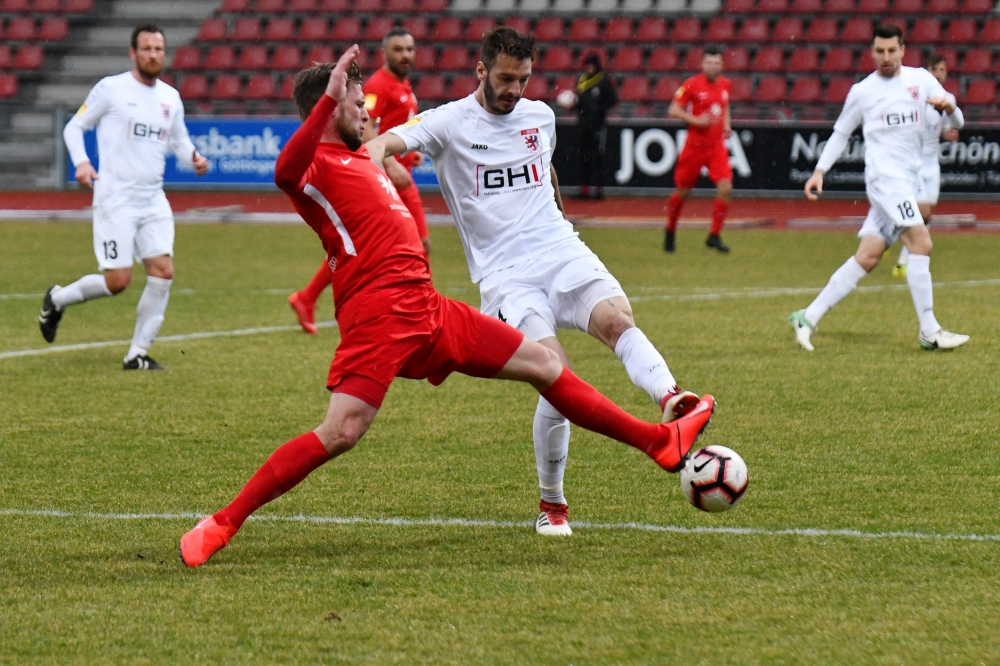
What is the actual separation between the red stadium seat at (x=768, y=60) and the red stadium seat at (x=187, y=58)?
10786 millimetres

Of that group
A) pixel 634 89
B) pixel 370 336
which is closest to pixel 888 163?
pixel 370 336

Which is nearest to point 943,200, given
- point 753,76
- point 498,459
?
point 753,76

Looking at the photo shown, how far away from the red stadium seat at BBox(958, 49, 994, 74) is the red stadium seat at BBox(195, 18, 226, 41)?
14.1m

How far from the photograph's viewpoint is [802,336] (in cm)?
895

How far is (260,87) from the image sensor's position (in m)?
25.2

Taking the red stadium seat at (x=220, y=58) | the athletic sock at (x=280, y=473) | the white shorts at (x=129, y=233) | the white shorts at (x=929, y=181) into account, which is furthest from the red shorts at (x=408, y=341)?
the red stadium seat at (x=220, y=58)

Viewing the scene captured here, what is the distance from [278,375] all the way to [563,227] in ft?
11.4

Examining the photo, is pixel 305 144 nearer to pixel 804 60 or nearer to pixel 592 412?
pixel 592 412

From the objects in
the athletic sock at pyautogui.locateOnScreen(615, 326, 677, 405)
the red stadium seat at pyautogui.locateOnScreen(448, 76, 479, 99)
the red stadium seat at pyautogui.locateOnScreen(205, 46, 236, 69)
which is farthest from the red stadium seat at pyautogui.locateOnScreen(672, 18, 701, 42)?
the athletic sock at pyautogui.locateOnScreen(615, 326, 677, 405)

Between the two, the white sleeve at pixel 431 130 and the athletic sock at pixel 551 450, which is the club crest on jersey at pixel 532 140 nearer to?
the white sleeve at pixel 431 130

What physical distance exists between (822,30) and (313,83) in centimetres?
2088

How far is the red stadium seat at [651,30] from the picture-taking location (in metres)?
24.6

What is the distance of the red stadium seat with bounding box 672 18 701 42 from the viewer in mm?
24328

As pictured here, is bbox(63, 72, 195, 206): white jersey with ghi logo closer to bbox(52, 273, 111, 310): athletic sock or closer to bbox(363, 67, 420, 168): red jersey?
bbox(52, 273, 111, 310): athletic sock
